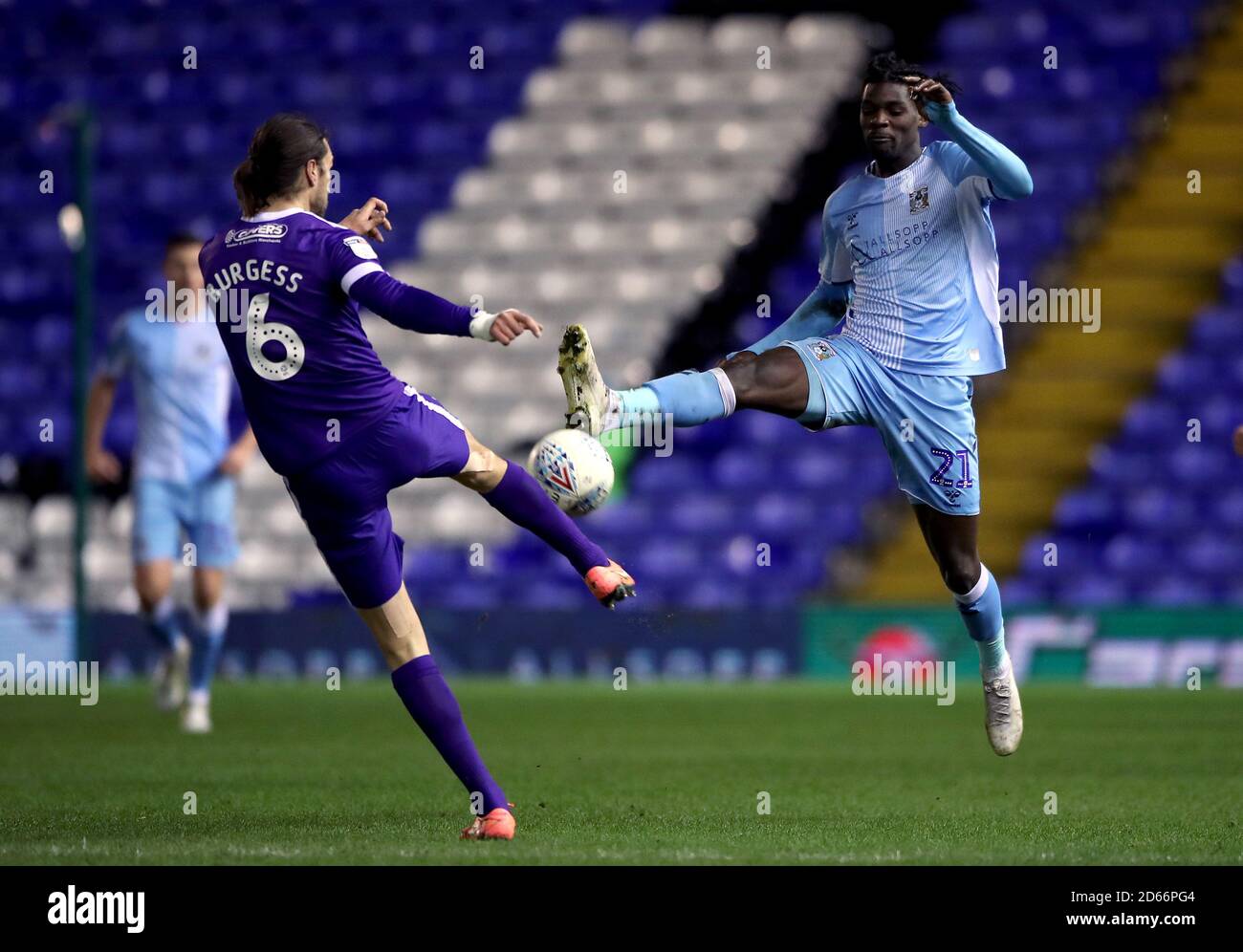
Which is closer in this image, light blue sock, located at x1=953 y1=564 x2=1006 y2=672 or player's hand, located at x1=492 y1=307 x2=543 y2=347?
player's hand, located at x1=492 y1=307 x2=543 y2=347

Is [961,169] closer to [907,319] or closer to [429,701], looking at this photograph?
[907,319]

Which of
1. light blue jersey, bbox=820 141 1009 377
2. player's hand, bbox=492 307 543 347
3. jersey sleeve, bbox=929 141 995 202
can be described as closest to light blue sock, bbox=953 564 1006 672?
light blue jersey, bbox=820 141 1009 377

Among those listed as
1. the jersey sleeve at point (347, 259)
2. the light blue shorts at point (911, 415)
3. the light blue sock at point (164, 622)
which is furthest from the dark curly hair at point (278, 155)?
the light blue sock at point (164, 622)

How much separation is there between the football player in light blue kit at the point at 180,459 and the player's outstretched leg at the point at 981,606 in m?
4.43

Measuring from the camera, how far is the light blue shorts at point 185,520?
9.88 metres

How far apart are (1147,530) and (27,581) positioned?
9591mm

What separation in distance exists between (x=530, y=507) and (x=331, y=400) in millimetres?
703

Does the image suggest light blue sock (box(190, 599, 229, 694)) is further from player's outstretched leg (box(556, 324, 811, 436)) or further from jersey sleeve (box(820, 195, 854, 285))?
player's outstretched leg (box(556, 324, 811, 436))

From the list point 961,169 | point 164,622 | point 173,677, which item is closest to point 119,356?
point 164,622

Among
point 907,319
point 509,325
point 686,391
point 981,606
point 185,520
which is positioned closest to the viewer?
point 509,325

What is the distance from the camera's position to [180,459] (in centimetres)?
999

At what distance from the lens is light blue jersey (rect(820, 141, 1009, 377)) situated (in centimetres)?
641

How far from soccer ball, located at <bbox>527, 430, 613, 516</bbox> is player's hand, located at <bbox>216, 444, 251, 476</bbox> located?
174 inches

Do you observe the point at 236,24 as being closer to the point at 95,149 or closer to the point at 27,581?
the point at 95,149
